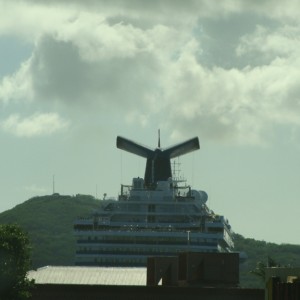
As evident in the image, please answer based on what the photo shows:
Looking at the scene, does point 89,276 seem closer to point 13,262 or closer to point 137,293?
point 137,293

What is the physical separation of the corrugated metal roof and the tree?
30002 mm

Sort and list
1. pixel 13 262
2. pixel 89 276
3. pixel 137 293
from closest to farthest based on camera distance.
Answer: pixel 13 262, pixel 137 293, pixel 89 276

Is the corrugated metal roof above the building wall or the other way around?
above

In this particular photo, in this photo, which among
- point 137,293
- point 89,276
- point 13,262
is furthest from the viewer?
point 89,276

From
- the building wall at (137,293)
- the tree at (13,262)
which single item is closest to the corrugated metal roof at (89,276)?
the building wall at (137,293)

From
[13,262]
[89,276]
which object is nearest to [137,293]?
[13,262]

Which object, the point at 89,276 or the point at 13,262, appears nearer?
the point at 13,262

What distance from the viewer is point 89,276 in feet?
442

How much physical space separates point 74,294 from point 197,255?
1026 cm

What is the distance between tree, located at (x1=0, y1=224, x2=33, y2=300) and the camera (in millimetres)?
100438

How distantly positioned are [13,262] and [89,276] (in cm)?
3426

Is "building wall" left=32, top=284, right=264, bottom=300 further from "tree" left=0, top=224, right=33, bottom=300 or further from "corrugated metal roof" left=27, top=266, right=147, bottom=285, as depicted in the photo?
"corrugated metal roof" left=27, top=266, right=147, bottom=285

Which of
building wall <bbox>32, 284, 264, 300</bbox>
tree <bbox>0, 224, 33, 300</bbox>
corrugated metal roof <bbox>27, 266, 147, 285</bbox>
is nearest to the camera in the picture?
tree <bbox>0, 224, 33, 300</bbox>

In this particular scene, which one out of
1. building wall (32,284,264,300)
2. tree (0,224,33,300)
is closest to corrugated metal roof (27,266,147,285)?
building wall (32,284,264,300)
